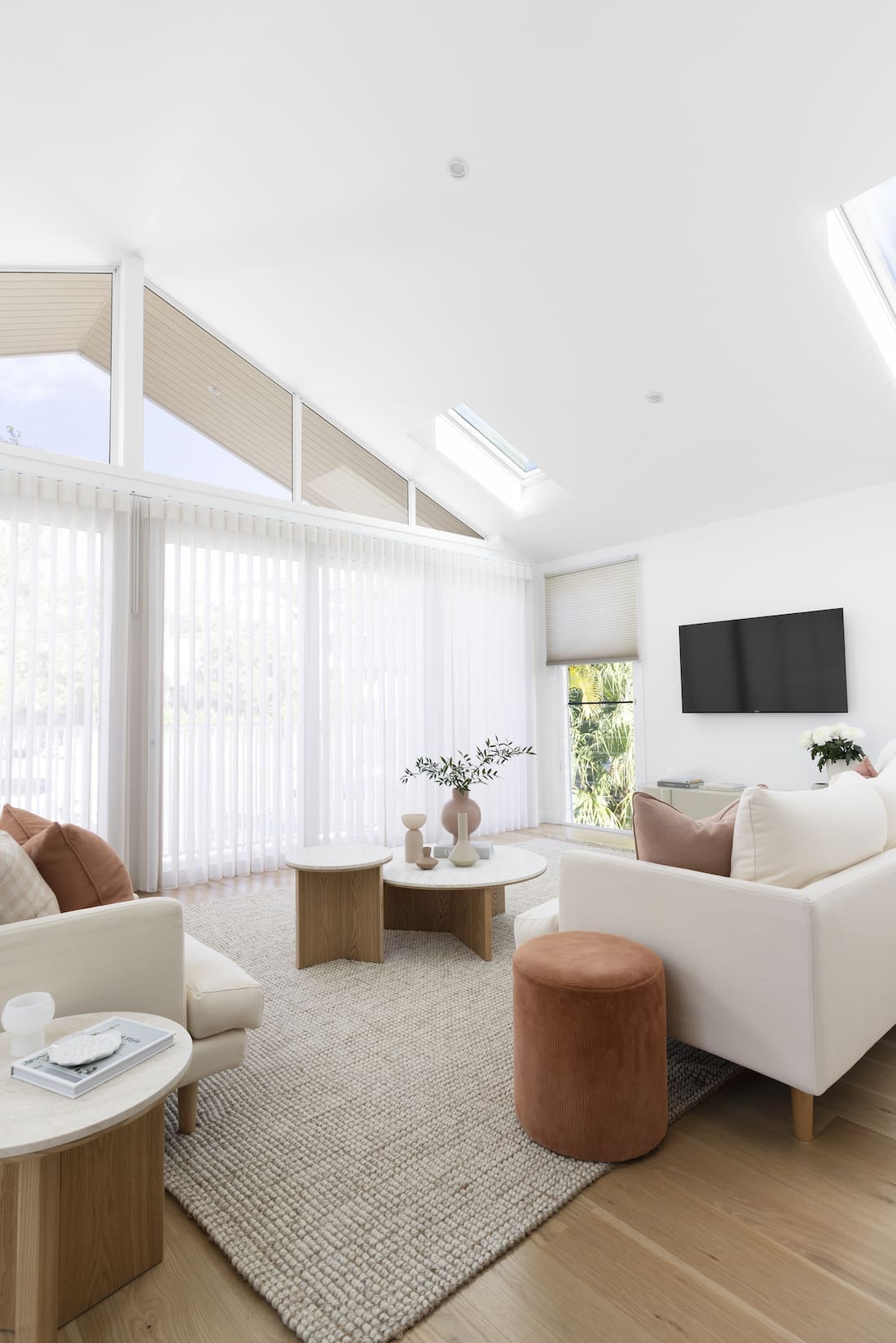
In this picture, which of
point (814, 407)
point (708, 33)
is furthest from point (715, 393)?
point (708, 33)

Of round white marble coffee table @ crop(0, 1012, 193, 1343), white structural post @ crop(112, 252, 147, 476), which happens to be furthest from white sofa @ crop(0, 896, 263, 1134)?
white structural post @ crop(112, 252, 147, 476)

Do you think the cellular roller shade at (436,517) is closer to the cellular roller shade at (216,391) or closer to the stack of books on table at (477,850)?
the cellular roller shade at (216,391)

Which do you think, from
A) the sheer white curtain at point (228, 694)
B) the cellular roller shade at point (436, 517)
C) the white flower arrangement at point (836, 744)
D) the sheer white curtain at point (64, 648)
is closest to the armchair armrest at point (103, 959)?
the sheer white curtain at point (64, 648)

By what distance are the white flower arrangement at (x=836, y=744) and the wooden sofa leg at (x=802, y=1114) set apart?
3.01 m

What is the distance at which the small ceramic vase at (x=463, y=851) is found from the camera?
351cm

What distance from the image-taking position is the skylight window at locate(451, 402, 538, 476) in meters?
5.67

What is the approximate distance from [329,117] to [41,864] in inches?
127

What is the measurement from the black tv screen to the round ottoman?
11.7ft

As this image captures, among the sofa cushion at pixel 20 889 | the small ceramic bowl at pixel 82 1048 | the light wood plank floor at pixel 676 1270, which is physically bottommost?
the light wood plank floor at pixel 676 1270

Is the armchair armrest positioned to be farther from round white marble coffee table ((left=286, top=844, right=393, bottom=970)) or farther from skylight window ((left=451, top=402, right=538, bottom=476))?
skylight window ((left=451, top=402, right=538, bottom=476))

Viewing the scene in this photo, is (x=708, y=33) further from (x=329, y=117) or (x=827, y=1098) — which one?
(x=827, y=1098)

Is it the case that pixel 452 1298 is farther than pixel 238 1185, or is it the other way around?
pixel 238 1185

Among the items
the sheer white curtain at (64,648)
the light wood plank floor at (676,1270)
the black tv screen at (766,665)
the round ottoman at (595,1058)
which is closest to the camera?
the light wood plank floor at (676,1270)

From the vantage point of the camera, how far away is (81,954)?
1.66 meters
